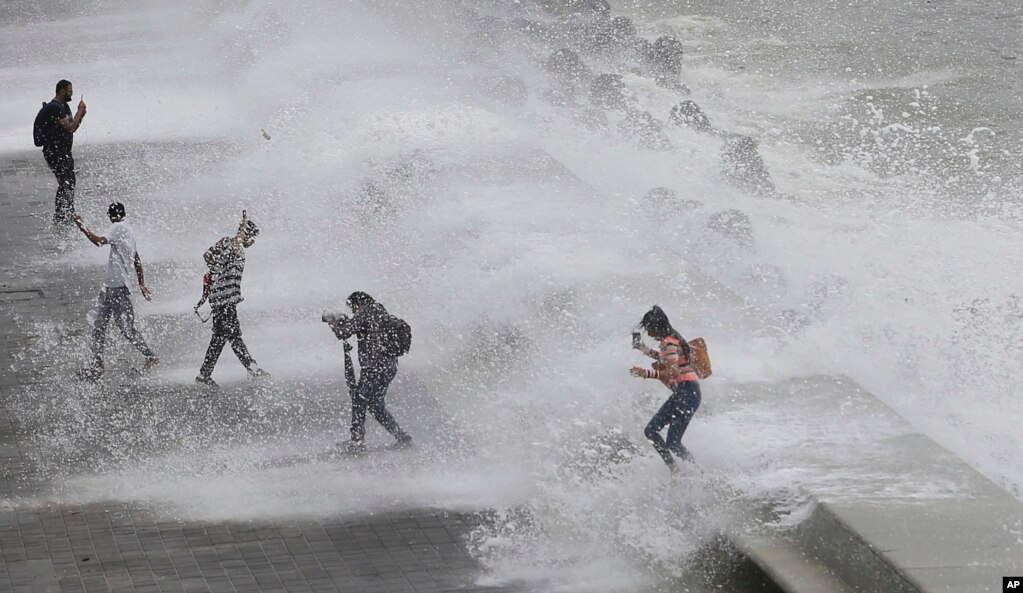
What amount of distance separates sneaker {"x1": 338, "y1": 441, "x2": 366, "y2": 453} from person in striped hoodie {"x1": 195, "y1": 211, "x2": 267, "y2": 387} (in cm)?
159

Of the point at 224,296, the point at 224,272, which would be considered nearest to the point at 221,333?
the point at 224,296

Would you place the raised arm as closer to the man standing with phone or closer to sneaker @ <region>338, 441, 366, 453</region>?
sneaker @ <region>338, 441, 366, 453</region>

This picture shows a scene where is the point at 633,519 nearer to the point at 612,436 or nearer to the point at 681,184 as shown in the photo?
the point at 612,436

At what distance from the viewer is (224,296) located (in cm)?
1059

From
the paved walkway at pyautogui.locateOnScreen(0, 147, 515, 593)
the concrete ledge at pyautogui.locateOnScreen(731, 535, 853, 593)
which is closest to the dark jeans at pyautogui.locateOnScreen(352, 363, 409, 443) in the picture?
the paved walkway at pyautogui.locateOnScreen(0, 147, 515, 593)

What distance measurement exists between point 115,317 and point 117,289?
0.25 meters

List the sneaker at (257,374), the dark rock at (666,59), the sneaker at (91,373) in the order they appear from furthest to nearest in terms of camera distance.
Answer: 1. the dark rock at (666,59)
2. the sneaker at (257,374)
3. the sneaker at (91,373)

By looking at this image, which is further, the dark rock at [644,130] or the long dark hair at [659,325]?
the dark rock at [644,130]

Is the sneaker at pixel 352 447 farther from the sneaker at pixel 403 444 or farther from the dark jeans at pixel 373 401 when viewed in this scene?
the sneaker at pixel 403 444

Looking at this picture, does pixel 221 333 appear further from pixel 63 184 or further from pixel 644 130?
pixel 644 130

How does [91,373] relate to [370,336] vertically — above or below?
below

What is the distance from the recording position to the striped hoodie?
1058 cm

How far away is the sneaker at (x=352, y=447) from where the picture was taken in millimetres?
9594

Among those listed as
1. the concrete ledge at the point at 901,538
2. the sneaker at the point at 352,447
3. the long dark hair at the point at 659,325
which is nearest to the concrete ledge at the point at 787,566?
the concrete ledge at the point at 901,538
